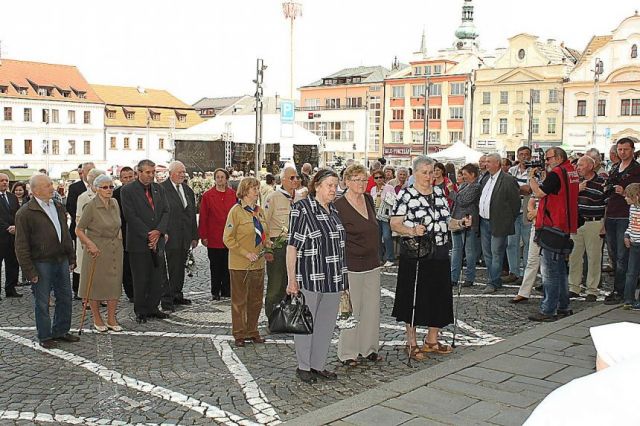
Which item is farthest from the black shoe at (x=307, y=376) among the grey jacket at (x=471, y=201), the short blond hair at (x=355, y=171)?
the grey jacket at (x=471, y=201)

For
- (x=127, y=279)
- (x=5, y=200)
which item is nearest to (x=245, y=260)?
(x=127, y=279)

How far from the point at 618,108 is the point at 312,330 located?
6287 cm

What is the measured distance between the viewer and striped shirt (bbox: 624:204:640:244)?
9.05 m

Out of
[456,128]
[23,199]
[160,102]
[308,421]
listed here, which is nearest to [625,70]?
[456,128]

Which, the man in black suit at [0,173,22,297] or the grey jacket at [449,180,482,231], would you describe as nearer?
the man in black suit at [0,173,22,297]

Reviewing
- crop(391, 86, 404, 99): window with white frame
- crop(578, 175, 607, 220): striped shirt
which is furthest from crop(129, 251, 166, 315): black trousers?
crop(391, 86, 404, 99): window with white frame

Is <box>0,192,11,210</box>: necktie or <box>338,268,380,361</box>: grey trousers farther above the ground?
<box>0,192,11,210</box>: necktie

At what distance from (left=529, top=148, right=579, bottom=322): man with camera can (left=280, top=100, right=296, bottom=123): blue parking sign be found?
18684 millimetres

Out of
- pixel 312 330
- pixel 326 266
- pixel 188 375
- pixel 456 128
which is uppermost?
pixel 456 128

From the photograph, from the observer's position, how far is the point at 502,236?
10625mm

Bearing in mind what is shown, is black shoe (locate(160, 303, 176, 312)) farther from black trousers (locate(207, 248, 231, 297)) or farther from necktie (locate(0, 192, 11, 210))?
necktie (locate(0, 192, 11, 210))

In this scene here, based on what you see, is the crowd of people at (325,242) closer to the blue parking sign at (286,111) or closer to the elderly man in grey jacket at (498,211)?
the elderly man in grey jacket at (498,211)

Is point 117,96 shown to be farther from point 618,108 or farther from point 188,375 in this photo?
point 188,375

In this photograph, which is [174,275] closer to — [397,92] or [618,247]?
[618,247]
